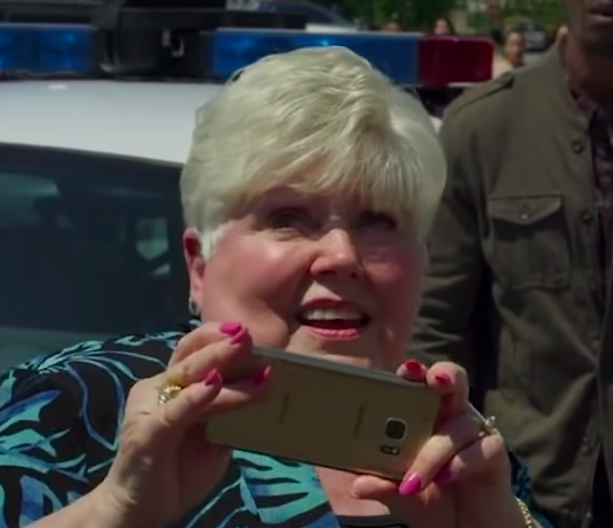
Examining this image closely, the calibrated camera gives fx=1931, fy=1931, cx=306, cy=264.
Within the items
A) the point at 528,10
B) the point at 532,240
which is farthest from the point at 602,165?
the point at 528,10

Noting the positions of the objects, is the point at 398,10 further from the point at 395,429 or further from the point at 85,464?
the point at 395,429

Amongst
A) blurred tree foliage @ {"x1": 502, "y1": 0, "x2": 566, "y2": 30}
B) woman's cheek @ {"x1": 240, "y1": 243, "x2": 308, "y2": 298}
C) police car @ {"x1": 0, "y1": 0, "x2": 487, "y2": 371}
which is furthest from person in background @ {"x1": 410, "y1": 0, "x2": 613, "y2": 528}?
blurred tree foliage @ {"x1": 502, "y1": 0, "x2": 566, "y2": 30}

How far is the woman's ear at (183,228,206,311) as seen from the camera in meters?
2.32

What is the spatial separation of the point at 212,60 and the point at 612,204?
983 millimetres

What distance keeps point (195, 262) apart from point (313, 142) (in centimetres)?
25

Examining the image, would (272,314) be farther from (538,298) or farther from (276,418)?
(538,298)

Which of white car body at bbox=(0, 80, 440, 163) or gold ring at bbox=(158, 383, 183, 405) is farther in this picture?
white car body at bbox=(0, 80, 440, 163)

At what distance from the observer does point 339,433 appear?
1883mm

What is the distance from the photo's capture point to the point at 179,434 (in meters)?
1.85

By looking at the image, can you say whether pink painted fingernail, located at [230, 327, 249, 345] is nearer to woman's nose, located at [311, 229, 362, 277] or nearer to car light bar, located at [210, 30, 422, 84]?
woman's nose, located at [311, 229, 362, 277]

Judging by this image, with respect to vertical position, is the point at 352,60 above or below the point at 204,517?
above

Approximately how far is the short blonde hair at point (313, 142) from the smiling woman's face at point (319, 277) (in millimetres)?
24

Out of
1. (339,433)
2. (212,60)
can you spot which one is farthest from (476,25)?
(339,433)

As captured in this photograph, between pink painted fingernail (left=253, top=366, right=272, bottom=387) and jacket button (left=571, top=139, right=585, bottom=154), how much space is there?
1760 millimetres
